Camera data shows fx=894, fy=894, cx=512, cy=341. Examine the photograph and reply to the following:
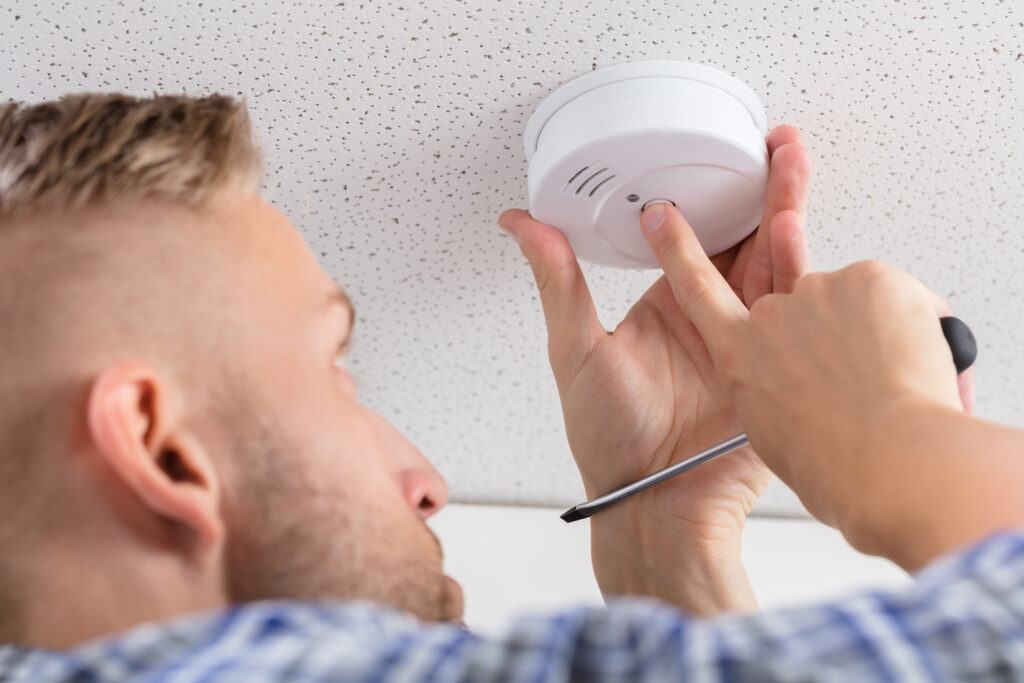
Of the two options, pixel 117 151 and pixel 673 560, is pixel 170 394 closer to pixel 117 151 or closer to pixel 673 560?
pixel 117 151

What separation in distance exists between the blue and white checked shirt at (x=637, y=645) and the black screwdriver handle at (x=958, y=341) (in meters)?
0.22

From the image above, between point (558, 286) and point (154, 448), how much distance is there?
385mm

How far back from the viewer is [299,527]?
547 mm

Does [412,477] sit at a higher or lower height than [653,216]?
lower

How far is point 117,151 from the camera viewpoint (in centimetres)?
60

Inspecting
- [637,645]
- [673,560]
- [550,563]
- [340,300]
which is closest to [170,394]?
[340,300]

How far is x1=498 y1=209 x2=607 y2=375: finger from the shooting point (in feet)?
2.47

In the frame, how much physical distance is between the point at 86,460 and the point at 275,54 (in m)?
0.32

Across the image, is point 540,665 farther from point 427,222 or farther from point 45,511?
point 427,222

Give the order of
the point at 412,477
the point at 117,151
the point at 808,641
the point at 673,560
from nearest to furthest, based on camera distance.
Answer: the point at 808,641
the point at 117,151
the point at 412,477
the point at 673,560

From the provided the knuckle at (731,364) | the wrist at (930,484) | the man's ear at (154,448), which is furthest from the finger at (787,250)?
the man's ear at (154,448)

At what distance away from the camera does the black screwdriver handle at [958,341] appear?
585 mm

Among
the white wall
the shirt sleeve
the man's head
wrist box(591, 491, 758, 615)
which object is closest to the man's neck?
the man's head

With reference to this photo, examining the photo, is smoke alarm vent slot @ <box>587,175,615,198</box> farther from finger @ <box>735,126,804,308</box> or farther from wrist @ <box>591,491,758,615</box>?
wrist @ <box>591,491,758,615</box>
